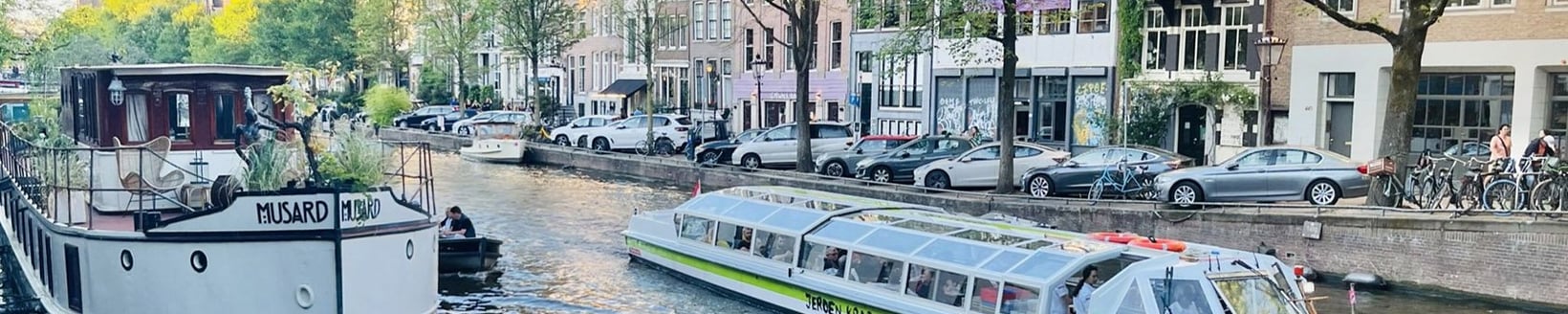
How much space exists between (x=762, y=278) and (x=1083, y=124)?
65.1ft

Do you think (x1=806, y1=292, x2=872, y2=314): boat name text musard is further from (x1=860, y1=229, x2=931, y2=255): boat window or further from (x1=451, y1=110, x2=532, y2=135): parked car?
(x1=451, y1=110, x2=532, y2=135): parked car

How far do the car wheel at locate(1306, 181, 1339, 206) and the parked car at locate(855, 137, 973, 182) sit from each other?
29.3 ft

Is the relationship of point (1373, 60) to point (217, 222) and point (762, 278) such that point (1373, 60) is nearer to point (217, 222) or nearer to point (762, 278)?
point (762, 278)

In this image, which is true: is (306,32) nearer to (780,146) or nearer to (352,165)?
(780,146)

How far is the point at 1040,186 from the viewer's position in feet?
87.8

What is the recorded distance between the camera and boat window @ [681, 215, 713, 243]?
69.7ft

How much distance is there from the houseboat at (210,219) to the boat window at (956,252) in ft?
20.0

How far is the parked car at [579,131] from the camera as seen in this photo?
1817 inches

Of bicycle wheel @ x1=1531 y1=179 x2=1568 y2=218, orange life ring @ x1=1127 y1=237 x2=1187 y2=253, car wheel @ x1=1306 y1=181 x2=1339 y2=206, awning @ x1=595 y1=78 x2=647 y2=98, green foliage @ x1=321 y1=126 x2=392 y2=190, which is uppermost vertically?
awning @ x1=595 y1=78 x2=647 y2=98

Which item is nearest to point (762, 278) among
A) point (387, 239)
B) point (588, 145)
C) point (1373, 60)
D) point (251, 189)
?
point (387, 239)

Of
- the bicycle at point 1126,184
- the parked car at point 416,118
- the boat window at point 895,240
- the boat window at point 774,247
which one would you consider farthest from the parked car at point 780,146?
the parked car at point 416,118

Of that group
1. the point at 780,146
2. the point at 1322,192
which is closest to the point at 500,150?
the point at 780,146

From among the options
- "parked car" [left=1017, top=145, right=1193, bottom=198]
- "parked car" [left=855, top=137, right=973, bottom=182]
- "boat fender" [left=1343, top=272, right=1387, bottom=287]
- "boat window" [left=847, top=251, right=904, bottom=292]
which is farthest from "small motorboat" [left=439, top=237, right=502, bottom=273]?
"boat fender" [left=1343, top=272, right=1387, bottom=287]

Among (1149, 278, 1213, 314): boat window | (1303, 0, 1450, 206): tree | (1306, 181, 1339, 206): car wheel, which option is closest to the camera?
(1149, 278, 1213, 314): boat window
